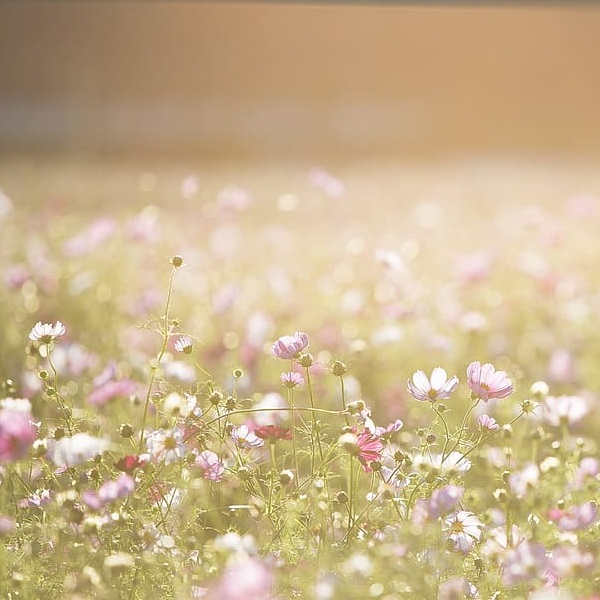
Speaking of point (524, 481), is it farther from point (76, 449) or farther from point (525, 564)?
point (76, 449)

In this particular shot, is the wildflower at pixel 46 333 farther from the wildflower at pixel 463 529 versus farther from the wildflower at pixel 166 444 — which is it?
the wildflower at pixel 463 529

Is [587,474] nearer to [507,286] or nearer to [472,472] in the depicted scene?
[472,472]

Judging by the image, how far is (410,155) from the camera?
23.5 feet

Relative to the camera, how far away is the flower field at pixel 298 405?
0.96 meters

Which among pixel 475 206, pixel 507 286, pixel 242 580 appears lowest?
pixel 242 580

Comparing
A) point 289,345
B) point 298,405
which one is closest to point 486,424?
point 289,345

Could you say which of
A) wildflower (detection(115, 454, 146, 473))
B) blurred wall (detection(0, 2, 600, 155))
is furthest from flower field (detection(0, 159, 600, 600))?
blurred wall (detection(0, 2, 600, 155))

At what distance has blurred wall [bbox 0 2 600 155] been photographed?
24.4 feet

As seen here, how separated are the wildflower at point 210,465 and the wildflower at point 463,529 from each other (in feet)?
0.78

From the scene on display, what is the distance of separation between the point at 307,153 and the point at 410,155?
725 mm

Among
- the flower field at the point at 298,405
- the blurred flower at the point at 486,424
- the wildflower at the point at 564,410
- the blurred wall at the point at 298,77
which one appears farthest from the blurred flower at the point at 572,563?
the blurred wall at the point at 298,77

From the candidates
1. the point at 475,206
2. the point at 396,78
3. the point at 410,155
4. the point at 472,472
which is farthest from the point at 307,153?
the point at 472,472

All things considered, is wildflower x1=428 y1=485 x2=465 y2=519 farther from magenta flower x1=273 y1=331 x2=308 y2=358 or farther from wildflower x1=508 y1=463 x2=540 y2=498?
magenta flower x1=273 y1=331 x2=308 y2=358

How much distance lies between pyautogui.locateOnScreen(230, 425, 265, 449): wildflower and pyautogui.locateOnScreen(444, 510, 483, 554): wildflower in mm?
214
